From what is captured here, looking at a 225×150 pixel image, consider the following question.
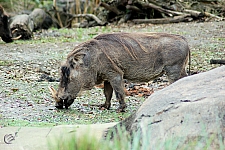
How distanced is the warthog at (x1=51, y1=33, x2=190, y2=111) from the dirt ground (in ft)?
0.92

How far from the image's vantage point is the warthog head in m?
6.65

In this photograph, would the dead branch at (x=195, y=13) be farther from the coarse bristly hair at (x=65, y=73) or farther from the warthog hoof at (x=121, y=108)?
the coarse bristly hair at (x=65, y=73)

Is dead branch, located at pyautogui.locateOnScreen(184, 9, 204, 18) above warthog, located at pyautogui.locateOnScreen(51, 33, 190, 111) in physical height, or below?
below

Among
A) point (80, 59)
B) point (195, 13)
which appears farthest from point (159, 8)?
point (80, 59)

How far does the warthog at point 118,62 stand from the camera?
6652mm

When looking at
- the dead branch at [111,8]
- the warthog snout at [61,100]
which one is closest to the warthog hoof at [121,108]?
the warthog snout at [61,100]

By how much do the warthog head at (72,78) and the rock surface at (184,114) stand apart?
2320 mm

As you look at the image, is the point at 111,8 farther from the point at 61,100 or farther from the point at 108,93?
the point at 61,100

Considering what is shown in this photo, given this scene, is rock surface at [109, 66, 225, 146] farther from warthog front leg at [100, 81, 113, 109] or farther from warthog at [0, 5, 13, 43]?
warthog at [0, 5, 13, 43]

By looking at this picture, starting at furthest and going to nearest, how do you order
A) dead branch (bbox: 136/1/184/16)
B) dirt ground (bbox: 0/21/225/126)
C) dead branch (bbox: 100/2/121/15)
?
dead branch (bbox: 100/2/121/15)
dead branch (bbox: 136/1/184/16)
dirt ground (bbox: 0/21/225/126)

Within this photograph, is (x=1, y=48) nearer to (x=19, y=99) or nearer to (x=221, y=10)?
(x=19, y=99)

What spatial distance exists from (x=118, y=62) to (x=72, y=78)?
617 millimetres

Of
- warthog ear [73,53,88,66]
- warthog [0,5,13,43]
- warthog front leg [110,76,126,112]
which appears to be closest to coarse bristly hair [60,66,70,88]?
warthog ear [73,53,88,66]

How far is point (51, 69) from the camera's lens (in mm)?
9750
